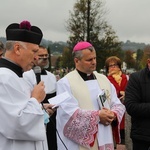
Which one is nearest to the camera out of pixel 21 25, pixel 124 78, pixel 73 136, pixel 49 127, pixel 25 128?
pixel 25 128

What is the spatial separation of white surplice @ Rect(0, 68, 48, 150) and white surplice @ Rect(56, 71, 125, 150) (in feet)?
4.01

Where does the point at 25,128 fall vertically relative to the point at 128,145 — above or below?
above

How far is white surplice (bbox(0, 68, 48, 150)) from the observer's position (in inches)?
93.4

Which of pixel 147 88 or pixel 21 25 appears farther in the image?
pixel 147 88

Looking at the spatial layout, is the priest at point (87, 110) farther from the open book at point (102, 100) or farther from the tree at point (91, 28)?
the tree at point (91, 28)

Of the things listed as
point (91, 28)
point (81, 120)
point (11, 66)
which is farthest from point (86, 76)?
point (91, 28)

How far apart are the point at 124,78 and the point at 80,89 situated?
2827 millimetres

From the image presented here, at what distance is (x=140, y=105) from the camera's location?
374cm

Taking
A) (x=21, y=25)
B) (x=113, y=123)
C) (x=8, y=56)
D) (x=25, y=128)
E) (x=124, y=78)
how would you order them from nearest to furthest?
(x=25, y=128)
(x=8, y=56)
(x=21, y=25)
(x=113, y=123)
(x=124, y=78)

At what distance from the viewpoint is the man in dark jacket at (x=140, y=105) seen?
376 cm

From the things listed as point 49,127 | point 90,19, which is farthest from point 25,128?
point 90,19

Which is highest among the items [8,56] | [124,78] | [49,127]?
[8,56]

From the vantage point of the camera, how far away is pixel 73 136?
149 inches

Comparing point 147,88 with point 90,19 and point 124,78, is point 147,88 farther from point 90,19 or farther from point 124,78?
point 90,19
